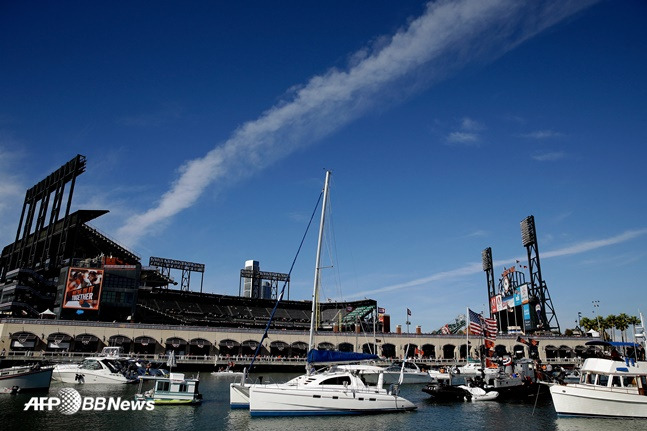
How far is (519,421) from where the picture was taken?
32.7 meters

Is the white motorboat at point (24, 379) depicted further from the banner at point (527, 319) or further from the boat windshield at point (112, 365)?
the banner at point (527, 319)

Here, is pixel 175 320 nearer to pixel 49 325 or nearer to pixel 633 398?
pixel 49 325

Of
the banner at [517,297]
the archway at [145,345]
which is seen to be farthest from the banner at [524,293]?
the archway at [145,345]

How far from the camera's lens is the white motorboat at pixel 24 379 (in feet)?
121

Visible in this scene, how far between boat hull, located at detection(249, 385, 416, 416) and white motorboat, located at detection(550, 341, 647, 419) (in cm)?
1509

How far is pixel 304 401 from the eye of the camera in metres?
31.3

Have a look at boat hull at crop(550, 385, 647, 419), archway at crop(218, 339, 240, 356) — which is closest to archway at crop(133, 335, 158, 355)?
archway at crop(218, 339, 240, 356)

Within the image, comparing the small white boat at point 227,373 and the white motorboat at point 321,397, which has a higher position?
the white motorboat at point 321,397

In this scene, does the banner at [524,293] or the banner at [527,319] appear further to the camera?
the banner at [524,293]

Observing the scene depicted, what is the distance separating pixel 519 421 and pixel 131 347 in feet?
214

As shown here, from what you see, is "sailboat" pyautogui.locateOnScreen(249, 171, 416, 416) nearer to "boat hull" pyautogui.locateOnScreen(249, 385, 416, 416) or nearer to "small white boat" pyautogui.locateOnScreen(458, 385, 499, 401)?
"boat hull" pyautogui.locateOnScreen(249, 385, 416, 416)

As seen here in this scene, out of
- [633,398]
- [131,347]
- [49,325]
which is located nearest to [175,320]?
[131,347]

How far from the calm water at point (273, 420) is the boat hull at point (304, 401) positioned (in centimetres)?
59

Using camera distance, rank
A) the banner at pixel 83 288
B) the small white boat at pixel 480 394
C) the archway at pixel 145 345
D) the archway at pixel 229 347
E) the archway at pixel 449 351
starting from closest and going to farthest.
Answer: the small white boat at pixel 480 394 < the archway at pixel 145 345 < the archway at pixel 229 347 < the banner at pixel 83 288 < the archway at pixel 449 351
